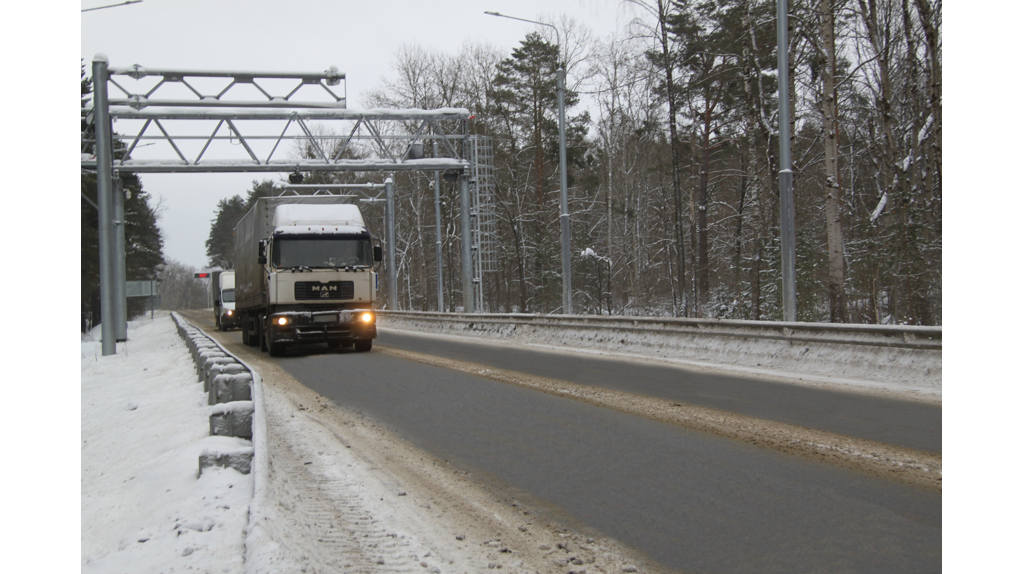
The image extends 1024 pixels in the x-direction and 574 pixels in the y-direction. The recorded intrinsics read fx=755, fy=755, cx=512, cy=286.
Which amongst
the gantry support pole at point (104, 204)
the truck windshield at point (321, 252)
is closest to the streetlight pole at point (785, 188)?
the truck windshield at point (321, 252)

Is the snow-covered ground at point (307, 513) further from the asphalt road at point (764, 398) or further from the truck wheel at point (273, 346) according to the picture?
the truck wheel at point (273, 346)

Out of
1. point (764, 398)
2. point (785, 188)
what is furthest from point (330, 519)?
point (785, 188)

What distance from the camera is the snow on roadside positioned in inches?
167

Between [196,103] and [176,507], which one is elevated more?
[196,103]

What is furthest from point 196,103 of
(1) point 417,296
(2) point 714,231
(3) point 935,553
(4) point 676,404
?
(1) point 417,296

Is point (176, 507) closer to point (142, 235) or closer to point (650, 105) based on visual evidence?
point (650, 105)

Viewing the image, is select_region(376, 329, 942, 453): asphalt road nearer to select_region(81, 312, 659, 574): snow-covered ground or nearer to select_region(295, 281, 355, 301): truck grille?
select_region(81, 312, 659, 574): snow-covered ground

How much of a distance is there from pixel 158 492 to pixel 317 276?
40.9ft

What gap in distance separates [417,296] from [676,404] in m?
51.3

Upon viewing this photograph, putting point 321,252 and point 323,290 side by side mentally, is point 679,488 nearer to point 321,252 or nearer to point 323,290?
point 323,290

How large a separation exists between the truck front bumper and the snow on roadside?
605cm

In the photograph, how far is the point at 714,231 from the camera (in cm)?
4616

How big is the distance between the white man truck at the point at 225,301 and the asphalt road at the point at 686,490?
32.5 meters

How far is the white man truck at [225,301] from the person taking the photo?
39.0 m
